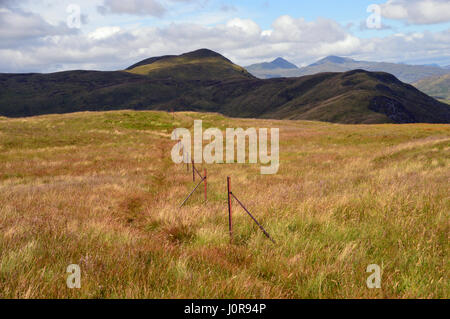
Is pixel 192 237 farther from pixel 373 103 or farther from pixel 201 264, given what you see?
pixel 373 103

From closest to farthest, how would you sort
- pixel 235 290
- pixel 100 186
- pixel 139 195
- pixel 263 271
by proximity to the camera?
1. pixel 235 290
2. pixel 263 271
3. pixel 139 195
4. pixel 100 186

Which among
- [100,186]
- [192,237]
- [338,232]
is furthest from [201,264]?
[100,186]

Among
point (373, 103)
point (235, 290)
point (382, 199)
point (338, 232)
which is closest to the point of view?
point (235, 290)

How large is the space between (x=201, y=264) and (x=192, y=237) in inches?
53.1

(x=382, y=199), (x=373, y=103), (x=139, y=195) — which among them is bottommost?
(x=139, y=195)

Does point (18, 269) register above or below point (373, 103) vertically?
below

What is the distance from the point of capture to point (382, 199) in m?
6.11

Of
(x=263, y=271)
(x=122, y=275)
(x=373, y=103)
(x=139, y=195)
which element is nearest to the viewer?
(x=122, y=275)

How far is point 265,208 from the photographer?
20.2 feet

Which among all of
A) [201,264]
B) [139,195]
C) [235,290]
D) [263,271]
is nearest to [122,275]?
[201,264]

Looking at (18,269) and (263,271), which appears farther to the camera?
(263,271)
